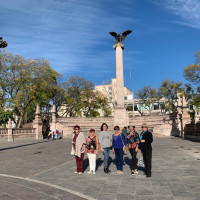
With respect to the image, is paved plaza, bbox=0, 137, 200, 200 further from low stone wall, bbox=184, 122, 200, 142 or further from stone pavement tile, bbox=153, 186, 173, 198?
low stone wall, bbox=184, 122, 200, 142

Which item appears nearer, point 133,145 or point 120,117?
point 133,145

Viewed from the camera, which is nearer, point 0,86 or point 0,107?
point 0,86

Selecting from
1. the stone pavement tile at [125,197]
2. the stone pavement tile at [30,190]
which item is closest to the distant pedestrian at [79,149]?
the stone pavement tile at [30,190]

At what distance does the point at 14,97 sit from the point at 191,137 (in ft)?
96.5

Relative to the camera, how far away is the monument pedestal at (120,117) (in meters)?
33.4

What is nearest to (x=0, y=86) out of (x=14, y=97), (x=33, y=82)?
(x=14, y=97)

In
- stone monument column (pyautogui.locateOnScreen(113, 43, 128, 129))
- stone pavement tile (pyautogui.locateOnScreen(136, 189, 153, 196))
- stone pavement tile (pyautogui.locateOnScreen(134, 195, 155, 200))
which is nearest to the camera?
stone pavement tile (pyautogui.locateOnScreen(134, 195, 155, 200))

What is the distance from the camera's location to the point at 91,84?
5075 cm

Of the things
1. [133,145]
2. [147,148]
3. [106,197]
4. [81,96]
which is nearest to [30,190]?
[106,197]

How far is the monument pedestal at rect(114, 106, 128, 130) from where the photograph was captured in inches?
1314

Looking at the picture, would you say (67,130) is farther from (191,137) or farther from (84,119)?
(191,137)

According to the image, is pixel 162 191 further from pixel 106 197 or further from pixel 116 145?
pixel 116 145

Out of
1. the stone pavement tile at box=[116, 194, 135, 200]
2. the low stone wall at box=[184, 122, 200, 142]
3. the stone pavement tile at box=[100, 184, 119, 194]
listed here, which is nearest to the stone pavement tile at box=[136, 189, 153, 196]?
the stone pavement tile at box=[116, 194, 135, 200]

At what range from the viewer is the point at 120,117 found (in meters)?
33.5
